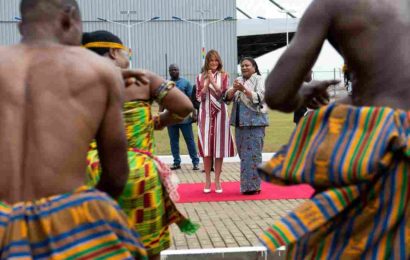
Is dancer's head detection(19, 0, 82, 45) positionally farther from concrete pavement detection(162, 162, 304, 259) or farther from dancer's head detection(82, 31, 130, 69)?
concrete pavement detection(162, 162, 304, 259)

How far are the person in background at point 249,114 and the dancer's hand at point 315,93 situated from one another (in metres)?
5.26

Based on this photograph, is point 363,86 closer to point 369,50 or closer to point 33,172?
point 369,50

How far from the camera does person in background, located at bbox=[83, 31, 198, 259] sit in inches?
149

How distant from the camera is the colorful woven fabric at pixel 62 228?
7.38ft

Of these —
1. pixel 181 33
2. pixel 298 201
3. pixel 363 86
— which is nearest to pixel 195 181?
pixel 298 201

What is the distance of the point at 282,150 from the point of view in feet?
8.20

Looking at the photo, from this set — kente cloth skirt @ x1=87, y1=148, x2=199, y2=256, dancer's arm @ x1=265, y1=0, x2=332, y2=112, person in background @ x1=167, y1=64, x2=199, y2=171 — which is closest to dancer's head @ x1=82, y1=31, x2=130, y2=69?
kente cloth skirt @ x1=87, y1=148, x2=199, y2=256

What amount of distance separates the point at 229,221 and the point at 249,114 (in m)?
1.75

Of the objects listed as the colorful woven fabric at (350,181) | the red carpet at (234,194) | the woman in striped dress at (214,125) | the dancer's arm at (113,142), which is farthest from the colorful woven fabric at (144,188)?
the woman in striped dress at (214,125)

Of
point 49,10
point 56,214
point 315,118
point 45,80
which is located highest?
point 49,10

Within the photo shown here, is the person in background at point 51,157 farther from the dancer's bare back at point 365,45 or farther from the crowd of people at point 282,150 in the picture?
the dancer's bare back at point 365,45

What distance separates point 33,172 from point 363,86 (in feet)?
4.06

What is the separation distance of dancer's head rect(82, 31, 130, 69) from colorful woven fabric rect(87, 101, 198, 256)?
0.97 ft

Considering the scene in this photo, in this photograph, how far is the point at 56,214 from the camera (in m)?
2.27
